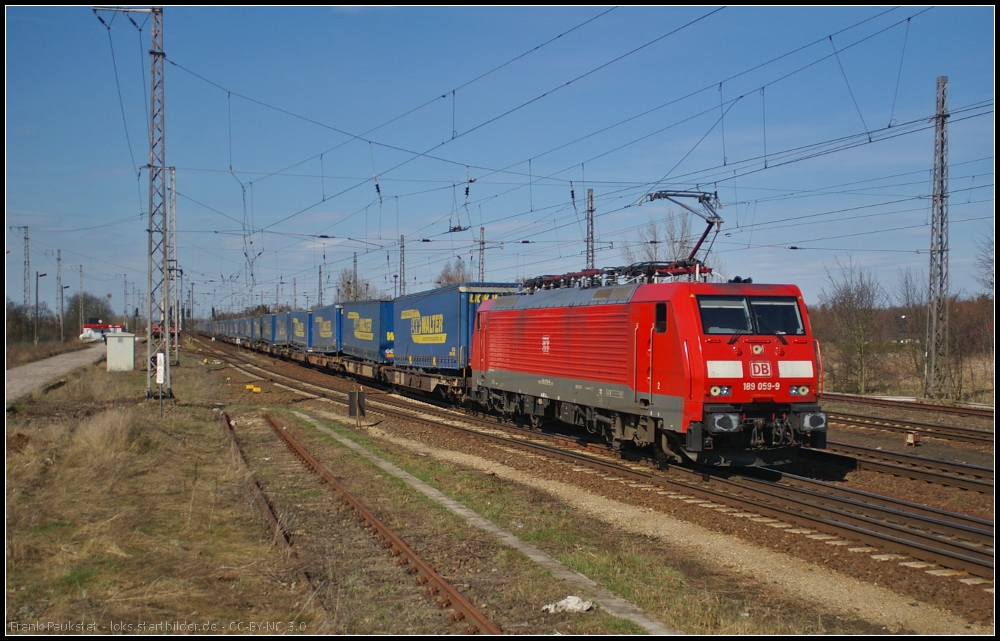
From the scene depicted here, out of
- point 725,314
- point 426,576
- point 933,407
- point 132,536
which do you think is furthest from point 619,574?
point 933,407

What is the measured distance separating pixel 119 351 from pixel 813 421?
36.4 m

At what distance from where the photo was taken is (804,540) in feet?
28.7

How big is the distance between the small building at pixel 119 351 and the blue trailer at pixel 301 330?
10.4 metres

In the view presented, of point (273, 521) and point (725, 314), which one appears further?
point (725, 314)

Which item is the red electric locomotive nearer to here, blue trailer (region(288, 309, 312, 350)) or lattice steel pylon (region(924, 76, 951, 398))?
lattice steel pylon (region(924, 76, 951, 398))

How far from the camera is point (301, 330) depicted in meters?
47.6

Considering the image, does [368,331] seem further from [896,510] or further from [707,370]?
[896,510]

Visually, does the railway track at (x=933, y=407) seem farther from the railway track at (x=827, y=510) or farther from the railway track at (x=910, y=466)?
the railway track at (x=827, y=510)

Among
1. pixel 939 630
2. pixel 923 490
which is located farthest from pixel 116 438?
pixel 923 490

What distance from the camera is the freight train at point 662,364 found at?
451 inches

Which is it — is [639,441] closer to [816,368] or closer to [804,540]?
[816,368]

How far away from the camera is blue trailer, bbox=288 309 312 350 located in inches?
1789

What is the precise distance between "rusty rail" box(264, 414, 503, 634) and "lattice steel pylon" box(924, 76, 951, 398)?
22.4 meters

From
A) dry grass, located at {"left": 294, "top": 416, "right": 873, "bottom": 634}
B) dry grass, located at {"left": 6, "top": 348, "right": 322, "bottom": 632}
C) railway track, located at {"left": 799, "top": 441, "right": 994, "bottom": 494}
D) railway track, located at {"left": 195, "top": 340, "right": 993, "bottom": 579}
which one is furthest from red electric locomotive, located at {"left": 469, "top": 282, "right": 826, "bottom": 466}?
dry grass, located at {"left": 6, "top": 348, "right": 322, "bottom": 632}
